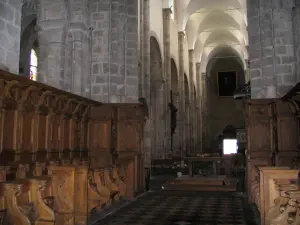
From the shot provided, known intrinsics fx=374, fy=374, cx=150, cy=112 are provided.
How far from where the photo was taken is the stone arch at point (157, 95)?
688 inches

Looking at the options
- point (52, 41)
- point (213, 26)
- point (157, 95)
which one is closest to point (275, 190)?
point (52, 41)

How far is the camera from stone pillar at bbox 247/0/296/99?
9.95 meters

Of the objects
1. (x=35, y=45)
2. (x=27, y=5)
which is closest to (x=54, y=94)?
(x=27, y=5)

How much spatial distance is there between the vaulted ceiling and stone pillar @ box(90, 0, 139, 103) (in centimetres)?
1271

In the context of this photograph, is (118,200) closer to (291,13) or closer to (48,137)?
(48,137)

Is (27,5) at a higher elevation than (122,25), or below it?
higher

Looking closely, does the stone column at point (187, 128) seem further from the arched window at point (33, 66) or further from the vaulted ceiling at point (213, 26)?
the arched window at point (33, 66)

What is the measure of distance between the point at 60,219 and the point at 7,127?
2.67m

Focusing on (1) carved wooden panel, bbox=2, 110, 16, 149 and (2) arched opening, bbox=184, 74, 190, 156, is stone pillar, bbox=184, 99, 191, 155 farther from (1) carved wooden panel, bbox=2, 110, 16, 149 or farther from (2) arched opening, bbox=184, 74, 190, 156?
(1) carved wooden panel, bbox=2, 110, 16, 149

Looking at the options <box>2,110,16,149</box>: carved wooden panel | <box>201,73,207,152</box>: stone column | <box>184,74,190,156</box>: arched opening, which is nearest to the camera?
<box>2,110,16,149</box>: carved wooden panel

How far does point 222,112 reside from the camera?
38.5 meters

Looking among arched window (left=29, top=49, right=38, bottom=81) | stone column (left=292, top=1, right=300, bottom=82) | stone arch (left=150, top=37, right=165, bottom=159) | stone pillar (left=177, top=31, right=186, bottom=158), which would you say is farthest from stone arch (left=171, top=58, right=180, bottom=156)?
stone column (left=292, top=1, right=300, bottom=82)

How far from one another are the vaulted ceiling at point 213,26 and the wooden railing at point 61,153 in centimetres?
1505

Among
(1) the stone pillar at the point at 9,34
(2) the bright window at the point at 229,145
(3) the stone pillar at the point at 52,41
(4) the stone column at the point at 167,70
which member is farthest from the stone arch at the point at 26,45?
(2) the bright window at the point at 229,145
